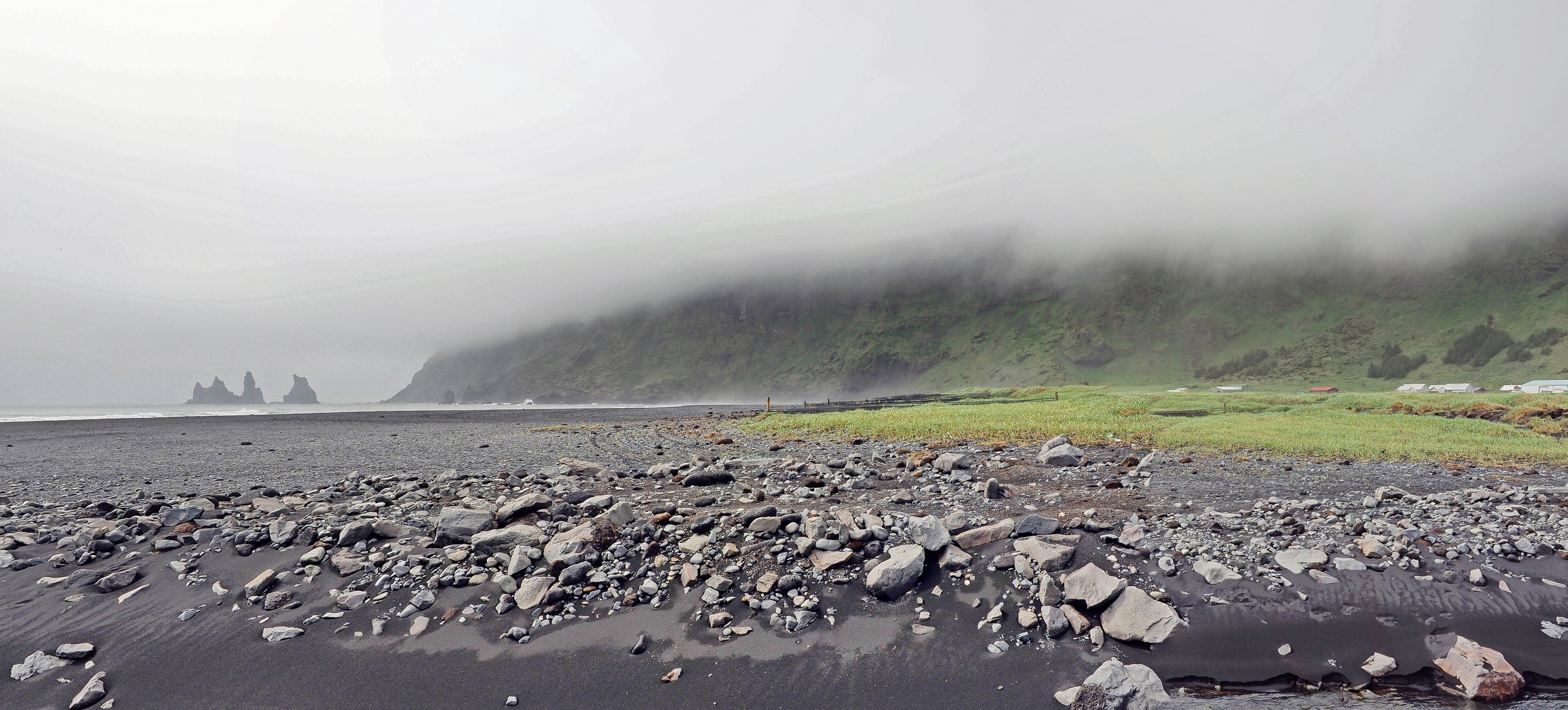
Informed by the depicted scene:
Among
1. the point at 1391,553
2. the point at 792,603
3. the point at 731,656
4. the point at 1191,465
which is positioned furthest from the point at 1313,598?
the point at 1191,465

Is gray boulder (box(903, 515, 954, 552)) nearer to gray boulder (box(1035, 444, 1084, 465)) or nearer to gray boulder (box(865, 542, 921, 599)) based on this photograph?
gray boulder (box(865, 542, 921, 599))

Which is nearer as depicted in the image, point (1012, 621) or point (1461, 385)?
point (1012, 621)

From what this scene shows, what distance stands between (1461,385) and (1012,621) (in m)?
180

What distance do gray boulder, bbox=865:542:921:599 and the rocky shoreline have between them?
0.15 feet

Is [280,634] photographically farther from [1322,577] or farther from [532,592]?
[1322,577]

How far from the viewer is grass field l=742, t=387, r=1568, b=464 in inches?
758

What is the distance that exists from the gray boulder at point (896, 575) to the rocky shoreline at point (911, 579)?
1.7 inches

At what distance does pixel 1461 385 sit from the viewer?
118500mm

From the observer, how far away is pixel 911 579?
840 centimetres

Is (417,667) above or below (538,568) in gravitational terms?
below

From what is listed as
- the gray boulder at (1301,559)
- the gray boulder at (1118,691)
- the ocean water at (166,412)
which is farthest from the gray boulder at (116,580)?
the ocean water at (166,412)

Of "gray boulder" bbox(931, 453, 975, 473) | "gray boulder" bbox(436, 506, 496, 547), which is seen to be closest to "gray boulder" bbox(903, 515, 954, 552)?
"gray boulder" bbox(931, 453, 975, 473)

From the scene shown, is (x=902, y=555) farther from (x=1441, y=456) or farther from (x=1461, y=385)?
(x=1461, y=385)

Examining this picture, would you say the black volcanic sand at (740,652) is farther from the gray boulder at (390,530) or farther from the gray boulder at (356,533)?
the gray boulder at (390,530)
